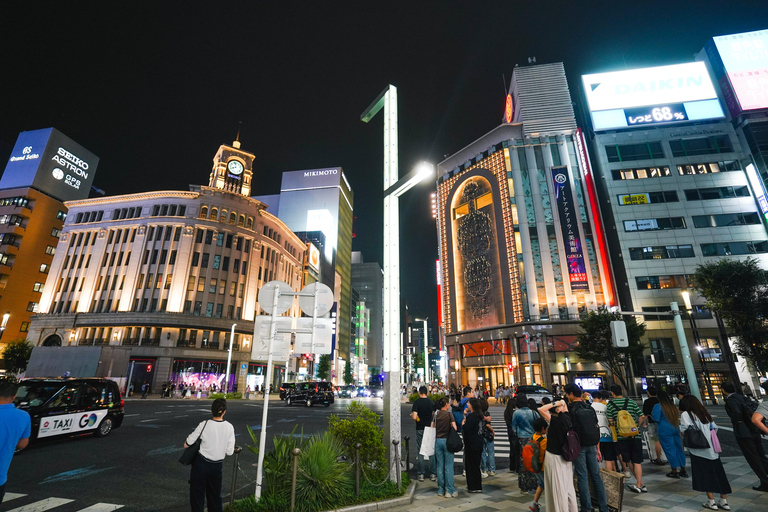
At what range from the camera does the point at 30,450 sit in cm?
997

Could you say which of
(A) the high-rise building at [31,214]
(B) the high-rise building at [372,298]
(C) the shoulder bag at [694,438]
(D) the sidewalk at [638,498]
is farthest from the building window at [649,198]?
(B) the high-rise building at [372,298]

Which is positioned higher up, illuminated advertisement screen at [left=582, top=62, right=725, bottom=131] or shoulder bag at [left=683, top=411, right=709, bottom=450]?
illuminated advertisement screen at [left=582, top=62, right=725, bottom=131]

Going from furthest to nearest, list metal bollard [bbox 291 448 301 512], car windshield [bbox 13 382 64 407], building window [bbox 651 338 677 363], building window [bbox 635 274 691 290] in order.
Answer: building window [bbox 635 274 691 290], building window [bbox 651 338 677 363], car windshield [bbox 13 382 64 407], metal bollard [bbox 291 448 301 512]

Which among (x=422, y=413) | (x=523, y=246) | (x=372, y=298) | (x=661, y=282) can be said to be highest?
(x=372, y=298)

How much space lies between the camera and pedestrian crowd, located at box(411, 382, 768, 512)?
17.4 feet

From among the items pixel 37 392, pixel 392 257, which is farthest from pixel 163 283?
pixel 392 257

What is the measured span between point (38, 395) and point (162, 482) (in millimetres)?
7115

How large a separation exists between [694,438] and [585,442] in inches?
91.6

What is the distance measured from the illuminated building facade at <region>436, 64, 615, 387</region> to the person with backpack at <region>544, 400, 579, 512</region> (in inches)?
1543

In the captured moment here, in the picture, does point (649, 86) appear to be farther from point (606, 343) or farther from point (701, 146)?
point (606, 343)

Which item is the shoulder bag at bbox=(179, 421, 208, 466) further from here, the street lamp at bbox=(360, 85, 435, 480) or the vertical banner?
the vertical banner

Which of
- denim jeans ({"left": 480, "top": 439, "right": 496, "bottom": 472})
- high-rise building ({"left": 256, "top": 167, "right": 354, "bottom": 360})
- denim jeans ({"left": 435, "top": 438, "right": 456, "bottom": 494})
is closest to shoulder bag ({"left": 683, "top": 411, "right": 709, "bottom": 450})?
denim jeans ({"left": 480, "top": 439, "right": 496, "bottom": 472})

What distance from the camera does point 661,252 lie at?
43469 mm

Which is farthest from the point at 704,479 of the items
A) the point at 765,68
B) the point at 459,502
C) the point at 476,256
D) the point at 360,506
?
the point at 765,68
